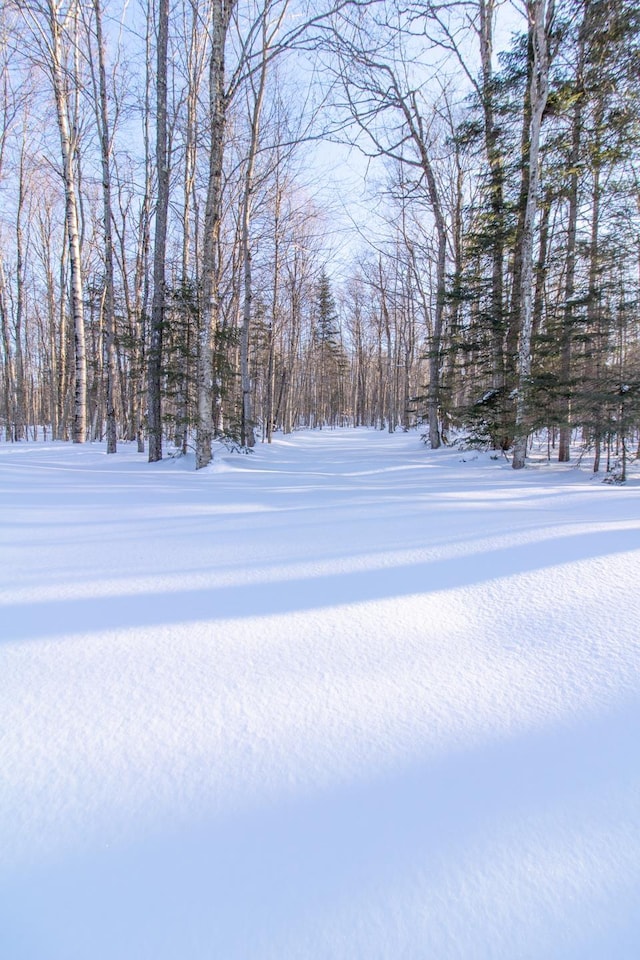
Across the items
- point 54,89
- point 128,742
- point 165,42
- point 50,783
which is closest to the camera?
point 50,783

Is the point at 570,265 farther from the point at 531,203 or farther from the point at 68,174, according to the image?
the point at 68,174

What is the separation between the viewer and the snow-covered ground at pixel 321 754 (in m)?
0.82

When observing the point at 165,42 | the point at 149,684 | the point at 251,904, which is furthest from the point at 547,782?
the point at 165,42

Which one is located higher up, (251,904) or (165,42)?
(165,42)

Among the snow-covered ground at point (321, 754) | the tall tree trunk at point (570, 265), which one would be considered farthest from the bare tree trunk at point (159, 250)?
the tall tree trunk at point (570, 265)

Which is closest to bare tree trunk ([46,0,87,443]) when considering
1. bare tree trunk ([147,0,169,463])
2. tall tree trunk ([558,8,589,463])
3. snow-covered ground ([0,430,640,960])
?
bare tree trunk ([147,0,169,463])

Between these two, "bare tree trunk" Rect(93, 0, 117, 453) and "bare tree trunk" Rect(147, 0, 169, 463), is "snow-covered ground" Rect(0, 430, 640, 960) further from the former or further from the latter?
"bare tree trunk" Rect(93, 0, 117, 453)

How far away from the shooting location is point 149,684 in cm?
148

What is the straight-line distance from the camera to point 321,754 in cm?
119

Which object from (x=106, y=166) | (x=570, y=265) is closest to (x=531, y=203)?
(x=570, y=265)

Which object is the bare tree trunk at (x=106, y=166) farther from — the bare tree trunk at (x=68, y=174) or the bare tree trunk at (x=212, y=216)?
the bare tree trunk at (x=212, y=216)

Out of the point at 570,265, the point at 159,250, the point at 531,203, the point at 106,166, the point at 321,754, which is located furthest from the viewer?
the point at 106,166

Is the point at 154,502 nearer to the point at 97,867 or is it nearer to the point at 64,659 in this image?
the point at 64,659

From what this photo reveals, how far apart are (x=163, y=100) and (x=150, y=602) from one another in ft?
31.0
